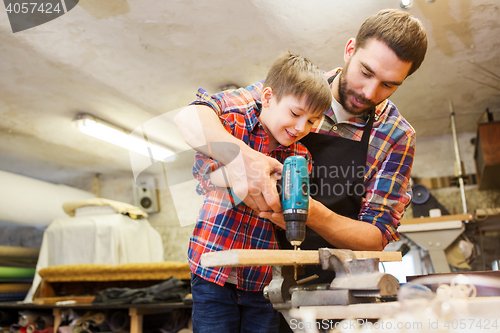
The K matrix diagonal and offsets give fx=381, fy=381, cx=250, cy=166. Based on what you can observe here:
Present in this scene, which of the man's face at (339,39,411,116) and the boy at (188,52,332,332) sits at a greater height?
the man's face at (339,39,411,116)

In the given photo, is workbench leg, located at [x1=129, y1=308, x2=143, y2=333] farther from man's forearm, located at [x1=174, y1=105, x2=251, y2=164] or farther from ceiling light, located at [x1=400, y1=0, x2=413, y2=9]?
ceiling light, located at [x1=400, y1=0, x2=413, y2=9]

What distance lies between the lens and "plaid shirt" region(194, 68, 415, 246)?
4.56 feet

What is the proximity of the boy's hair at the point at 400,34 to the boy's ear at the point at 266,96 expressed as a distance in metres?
0.43

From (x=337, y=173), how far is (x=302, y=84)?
15.7 inches

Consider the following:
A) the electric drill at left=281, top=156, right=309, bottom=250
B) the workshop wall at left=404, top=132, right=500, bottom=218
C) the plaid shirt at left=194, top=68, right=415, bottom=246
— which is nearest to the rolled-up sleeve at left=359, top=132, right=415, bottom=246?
the plaid shirt at left=194, top=68, right=415, bottom=246

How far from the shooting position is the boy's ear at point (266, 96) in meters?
1.32

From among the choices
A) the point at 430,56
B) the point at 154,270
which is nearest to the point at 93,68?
the point at 154,270

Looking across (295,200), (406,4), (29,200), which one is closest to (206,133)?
(295,200)

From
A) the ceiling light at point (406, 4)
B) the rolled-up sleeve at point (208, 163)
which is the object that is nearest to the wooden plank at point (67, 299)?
the rolled-up sleeve at point (208, 163)

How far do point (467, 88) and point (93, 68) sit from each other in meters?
4.21

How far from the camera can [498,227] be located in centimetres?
409

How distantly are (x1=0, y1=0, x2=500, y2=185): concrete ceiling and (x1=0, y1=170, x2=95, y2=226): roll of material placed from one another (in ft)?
2.25

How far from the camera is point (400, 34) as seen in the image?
132 centimetres

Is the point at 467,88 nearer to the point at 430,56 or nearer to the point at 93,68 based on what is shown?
the point at 430,56
